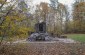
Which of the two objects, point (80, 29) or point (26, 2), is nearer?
point (26, 2)

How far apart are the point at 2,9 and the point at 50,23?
42.4 m

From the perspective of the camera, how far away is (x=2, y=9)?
Answer: 9367 millimetres

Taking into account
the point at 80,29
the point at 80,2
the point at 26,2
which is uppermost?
the point at 80,2

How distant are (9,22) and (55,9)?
1793 inches

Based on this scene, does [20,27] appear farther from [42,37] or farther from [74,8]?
[74,8]

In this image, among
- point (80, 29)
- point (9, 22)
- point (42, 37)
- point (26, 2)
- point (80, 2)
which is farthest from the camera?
point (80, 2)

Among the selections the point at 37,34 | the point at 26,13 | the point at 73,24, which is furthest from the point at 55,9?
the point at 26,13

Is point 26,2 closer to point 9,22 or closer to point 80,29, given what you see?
point 9,22

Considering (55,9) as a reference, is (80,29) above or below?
below

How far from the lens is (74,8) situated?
173ft

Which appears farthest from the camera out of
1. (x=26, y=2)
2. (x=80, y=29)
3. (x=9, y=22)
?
(x=80, y=29)

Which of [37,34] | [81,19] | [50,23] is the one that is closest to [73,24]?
[81,19]

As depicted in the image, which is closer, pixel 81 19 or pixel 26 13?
pixel 26 13

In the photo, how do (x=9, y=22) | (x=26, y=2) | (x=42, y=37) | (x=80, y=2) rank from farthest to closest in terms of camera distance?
(x=80, y=2)
(x=42, y=37)
(x=26, y=2)
(x=9, y=22)
